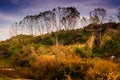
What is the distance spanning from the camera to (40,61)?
2927 centimetres

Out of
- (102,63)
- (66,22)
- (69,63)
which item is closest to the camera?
(102,63)

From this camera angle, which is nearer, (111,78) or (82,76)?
(111,78)

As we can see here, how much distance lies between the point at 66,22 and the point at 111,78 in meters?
61.0

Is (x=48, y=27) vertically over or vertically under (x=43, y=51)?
over

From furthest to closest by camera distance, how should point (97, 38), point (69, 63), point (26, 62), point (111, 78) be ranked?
point (97, 38) → point (26, 62) → point (69, 63) → point (111, 78)

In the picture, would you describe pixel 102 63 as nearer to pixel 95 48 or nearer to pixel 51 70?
pixel 51 70

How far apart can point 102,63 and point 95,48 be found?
1869 centimetres

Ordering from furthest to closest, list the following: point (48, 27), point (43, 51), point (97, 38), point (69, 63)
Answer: point (48, 27) → point (97, 38) → point (43, 51) → point (69, 63)

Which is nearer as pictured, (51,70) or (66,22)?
(51,70)

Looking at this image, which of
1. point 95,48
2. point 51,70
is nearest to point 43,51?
point 95,48

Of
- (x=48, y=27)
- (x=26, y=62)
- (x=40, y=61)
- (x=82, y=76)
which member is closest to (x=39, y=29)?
(x=48, y=27)

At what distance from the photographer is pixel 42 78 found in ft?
83.9

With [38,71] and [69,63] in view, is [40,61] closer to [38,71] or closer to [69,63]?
[38,71]

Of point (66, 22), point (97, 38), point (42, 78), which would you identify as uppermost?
point (66, 22)
